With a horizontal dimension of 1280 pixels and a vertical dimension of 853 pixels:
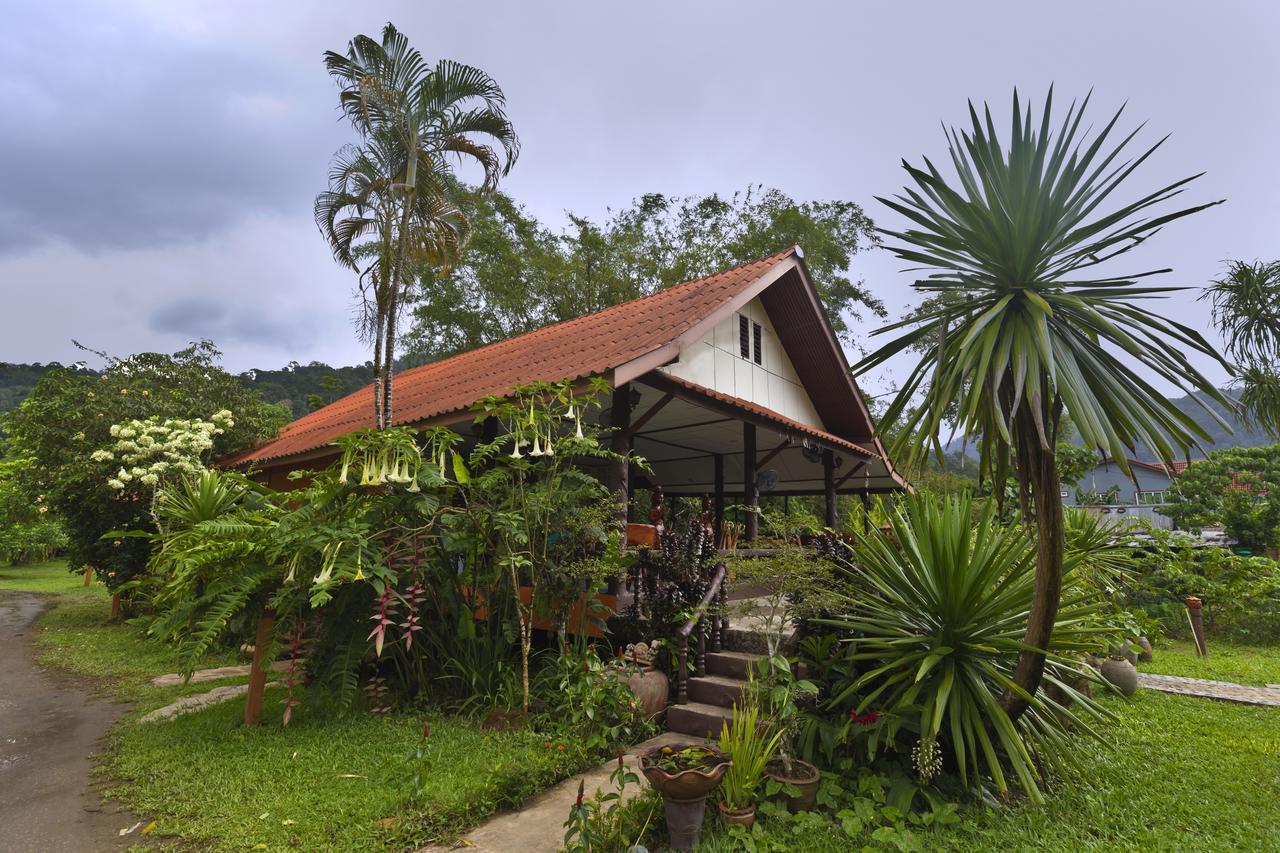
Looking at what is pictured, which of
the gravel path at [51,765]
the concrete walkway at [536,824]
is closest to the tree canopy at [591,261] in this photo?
the gravel path at [51,765]

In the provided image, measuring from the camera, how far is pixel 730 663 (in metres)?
6.00

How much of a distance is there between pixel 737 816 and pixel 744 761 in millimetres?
301

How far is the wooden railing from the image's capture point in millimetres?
5622

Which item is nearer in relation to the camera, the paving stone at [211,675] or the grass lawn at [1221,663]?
the paving stone at [211,675]

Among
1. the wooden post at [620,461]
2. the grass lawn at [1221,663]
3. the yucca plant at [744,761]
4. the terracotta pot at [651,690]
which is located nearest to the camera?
the yucca plant at [744,761]

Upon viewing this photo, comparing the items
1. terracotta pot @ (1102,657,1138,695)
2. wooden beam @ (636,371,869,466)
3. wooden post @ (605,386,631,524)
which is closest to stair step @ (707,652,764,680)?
wooden post @ (605,386,631,524)

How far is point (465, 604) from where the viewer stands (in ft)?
20.5

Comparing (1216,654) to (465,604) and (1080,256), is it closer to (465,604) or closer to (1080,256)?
(1080,256)

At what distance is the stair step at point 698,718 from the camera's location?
5270 mm

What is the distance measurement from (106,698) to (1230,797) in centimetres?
1076

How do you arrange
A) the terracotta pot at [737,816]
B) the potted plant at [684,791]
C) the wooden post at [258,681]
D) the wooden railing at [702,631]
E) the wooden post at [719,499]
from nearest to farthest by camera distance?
the potted plant at [684,791] < the terracotta pot at [737,816] < the wooden railing at [702,631] < the wooden post at [258,681] < the wooden post at [719,499]

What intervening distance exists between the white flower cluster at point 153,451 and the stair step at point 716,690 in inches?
334

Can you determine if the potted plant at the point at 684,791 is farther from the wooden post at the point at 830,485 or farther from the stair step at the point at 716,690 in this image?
the wooden post at the point at 830,485

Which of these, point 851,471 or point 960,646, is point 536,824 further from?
point 851,471
